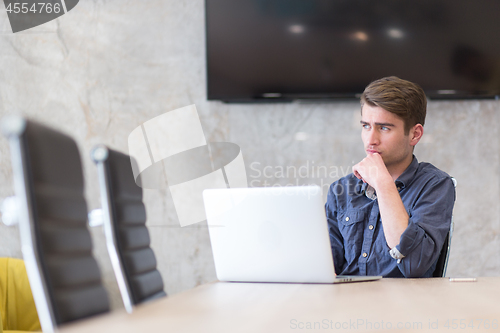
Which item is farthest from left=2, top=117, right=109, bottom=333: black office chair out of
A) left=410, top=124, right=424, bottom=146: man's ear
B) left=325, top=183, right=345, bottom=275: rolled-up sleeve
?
left=410, top=124, right=424, bottom=146: man's ear

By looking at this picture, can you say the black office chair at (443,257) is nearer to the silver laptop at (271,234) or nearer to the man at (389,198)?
the man at (389,198)

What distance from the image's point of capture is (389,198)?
48.4 inches

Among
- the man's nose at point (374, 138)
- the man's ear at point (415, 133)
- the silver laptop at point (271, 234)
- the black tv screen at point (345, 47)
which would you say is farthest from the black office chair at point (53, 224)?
the black tv screen at point (345, 47)

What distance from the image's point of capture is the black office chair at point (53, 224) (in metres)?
0.85

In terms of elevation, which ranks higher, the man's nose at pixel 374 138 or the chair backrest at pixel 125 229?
the man's nose at pixel 374 138

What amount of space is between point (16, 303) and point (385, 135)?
2.00m

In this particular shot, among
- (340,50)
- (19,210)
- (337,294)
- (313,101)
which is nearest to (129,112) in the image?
(313,101)

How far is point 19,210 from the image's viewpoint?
2.79 ft

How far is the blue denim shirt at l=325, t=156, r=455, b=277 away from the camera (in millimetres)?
1192

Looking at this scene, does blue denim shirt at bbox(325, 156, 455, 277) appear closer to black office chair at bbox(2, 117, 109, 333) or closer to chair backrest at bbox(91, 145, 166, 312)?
chair backrest at bbox(91, 145, 166, 312)

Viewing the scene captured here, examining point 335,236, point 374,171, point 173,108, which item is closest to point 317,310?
point 374,171

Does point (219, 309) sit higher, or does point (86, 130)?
point (86, 130)

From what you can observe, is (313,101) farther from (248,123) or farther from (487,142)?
(487,142)

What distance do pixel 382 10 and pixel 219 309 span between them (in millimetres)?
2043
